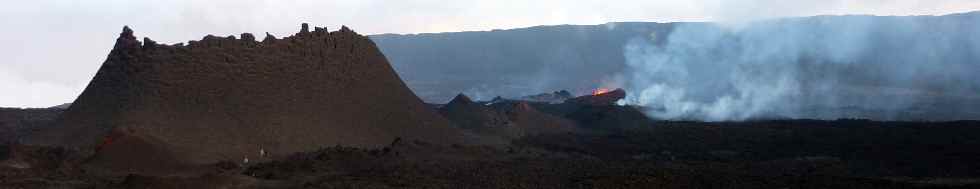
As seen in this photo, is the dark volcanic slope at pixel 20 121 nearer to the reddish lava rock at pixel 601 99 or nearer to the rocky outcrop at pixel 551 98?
the reddish lava rock at pixel 601 99

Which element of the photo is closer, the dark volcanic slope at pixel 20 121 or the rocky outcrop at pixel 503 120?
the dark volcanic slope at pixel 20 121

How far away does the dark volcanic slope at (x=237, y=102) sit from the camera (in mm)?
26250

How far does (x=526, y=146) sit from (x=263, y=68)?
1002 cm

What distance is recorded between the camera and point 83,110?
27.7 meters

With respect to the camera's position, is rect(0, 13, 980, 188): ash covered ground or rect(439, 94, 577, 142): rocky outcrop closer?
rect(0, 13, 980, 188): ash covered ground

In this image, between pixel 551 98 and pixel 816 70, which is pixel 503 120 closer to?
pixel 551 98

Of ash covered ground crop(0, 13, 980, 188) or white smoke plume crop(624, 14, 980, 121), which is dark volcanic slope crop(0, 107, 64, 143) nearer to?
ash covered ground crop(0, 13, 980, 188)

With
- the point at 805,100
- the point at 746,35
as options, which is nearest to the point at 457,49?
the point at 746,35

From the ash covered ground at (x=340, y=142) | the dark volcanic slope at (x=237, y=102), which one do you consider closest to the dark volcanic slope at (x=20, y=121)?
the ash covered ground at (x=340, y=142)

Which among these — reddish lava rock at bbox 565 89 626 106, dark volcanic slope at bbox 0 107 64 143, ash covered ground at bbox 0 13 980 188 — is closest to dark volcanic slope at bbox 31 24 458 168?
ash covered ground at bbox 0 13 980 188

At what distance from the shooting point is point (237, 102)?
28109mm

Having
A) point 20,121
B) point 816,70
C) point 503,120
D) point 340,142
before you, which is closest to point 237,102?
point 340,142

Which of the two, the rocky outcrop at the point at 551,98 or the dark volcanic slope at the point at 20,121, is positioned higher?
the rocky outcrop at the point at 551,98

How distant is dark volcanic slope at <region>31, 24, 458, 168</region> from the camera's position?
86.1ft
